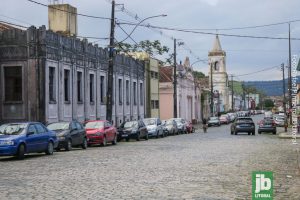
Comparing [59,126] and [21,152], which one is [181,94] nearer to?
[59,126]

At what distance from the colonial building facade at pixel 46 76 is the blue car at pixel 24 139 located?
1225cm

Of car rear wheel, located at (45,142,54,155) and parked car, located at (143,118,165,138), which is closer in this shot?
car rear wheel, located at (45,142,54,155)

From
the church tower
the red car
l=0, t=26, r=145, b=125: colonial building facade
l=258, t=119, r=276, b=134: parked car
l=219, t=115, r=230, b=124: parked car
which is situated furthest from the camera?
the church tower

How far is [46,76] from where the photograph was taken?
118 feet

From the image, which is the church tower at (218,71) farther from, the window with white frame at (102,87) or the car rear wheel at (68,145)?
the car rear wheel at (68,145)

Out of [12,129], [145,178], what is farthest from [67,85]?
[145,178]

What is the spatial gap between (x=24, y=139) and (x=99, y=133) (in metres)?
9.37

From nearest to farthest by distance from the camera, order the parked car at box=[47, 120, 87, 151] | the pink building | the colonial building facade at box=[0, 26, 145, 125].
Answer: the parked car at box=[47, 120, 87, 151]
the colonial building facade at box=[0, 26, 145, 125]
the pink building

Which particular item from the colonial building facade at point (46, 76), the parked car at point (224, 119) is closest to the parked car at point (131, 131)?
the colonial building facade at point (46, 76)

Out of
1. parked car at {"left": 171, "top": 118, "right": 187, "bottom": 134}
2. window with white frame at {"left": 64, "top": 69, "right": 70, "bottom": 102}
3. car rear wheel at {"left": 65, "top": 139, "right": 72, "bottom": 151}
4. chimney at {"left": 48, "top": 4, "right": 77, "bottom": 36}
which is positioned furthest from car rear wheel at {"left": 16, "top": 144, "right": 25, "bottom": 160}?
parked car at {"left": 171, "top": 118, "right": 187, "bottom": 134}

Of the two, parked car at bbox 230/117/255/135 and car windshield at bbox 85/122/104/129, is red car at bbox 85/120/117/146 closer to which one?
car windshield at bbox 85/122/104/129

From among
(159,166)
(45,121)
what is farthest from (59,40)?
(159,166)

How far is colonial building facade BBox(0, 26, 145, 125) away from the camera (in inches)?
1398

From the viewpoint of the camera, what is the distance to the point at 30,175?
14.7 meters
